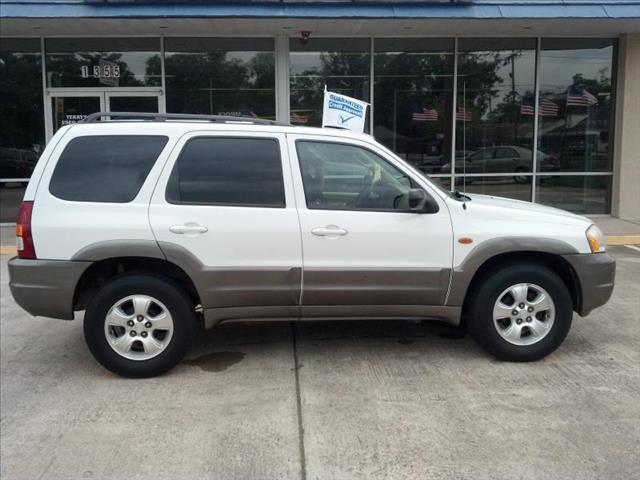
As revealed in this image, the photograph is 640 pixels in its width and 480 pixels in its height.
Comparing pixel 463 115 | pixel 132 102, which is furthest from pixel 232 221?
pixel 463 115

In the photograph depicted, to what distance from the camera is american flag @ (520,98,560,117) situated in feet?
40.1

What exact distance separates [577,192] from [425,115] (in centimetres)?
352

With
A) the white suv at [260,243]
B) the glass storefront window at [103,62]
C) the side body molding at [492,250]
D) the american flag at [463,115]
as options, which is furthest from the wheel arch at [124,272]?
the american flag at [463,115]

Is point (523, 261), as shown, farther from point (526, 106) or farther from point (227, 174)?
point (526, 106)

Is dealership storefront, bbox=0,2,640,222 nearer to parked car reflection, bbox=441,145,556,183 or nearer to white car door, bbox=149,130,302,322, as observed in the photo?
parked car reflection, bbox=441,145,556,183

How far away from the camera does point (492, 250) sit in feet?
15.3

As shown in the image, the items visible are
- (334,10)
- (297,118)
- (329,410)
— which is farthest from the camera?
(297,118)

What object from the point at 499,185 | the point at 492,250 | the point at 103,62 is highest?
the point at 103,62

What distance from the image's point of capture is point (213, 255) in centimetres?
455

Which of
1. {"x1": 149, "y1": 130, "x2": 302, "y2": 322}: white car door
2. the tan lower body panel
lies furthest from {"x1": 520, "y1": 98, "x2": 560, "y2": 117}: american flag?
{"x1": 149, "y1": 130, "x2": 302, "y2": 322}: white car door

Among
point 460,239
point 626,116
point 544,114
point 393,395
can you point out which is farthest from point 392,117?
point 393,395

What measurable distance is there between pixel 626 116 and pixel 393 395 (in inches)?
394

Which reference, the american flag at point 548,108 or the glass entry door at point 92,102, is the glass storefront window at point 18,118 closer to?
the glass entry door at point 92,102

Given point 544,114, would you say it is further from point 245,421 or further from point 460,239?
point 245,421
